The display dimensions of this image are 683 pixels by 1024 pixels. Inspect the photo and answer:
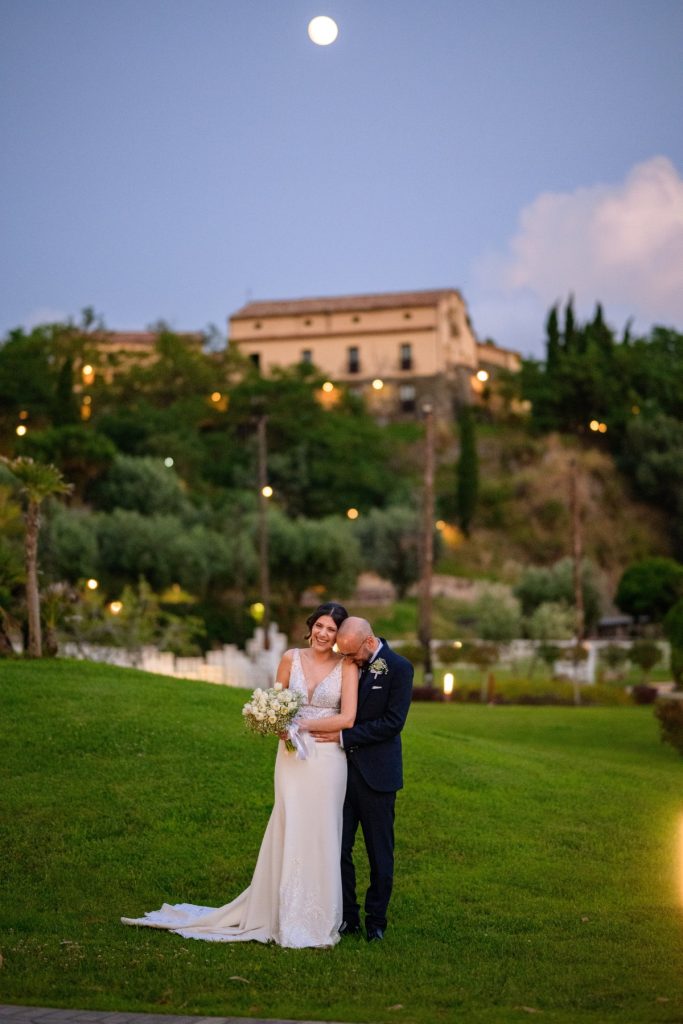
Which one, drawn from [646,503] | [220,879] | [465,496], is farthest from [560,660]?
[646,503]

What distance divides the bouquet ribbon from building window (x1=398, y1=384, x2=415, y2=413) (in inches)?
3436

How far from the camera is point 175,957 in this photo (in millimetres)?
8359

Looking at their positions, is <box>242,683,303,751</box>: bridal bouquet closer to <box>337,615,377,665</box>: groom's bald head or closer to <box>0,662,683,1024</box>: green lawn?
<box>337,615,377,665</box>: groom's bald head

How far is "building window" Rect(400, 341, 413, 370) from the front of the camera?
9556 cm

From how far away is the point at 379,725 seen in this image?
895cm

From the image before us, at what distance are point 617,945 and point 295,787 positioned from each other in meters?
2.47

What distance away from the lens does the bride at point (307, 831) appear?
8.72m

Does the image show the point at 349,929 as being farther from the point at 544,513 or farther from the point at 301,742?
the point at 544,513

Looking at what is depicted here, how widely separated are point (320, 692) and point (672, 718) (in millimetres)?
14252

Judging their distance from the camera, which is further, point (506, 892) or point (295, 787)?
point (506, 892)

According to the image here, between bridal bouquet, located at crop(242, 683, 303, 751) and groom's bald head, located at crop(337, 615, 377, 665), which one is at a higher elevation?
groom's bald head, located at crop(337, 615, 377, 665)

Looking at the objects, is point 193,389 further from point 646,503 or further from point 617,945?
point 617,945

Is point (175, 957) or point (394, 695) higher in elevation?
point (394, 695)

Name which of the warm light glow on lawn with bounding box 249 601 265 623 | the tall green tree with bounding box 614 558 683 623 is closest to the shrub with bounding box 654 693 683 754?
the warm light glow on lawn with bounding box 249 601 265 623
